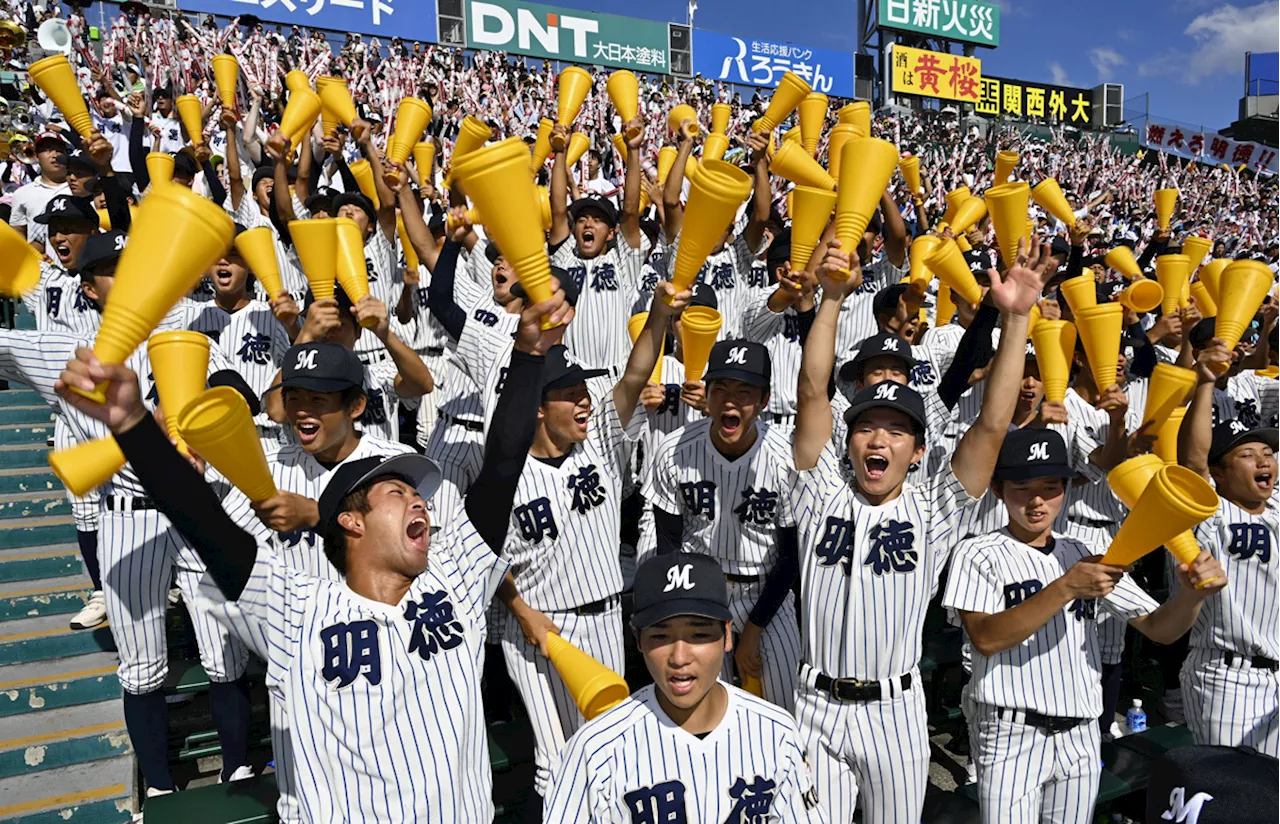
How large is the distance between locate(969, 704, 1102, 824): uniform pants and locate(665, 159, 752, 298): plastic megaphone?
1.97m

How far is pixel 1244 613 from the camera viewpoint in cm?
342

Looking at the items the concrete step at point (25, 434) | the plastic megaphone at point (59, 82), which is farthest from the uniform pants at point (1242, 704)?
the concrete step at point (25, 434)

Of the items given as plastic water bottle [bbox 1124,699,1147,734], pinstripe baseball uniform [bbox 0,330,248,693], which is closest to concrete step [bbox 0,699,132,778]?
pinstripe baseball uniform [bbox 0,330,248,693]

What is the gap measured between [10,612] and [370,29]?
22.3 m

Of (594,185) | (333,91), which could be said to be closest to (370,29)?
(594,185)

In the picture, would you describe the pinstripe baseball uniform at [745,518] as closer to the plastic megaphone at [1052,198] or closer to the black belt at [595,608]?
the black belt at [595,608]

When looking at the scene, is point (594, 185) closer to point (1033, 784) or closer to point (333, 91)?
point (333, 91)

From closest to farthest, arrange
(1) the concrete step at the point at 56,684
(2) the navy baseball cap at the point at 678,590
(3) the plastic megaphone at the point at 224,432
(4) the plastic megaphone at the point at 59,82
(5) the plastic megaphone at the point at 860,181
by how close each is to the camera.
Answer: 1. (3) the plastic megaphone at the point at 224,432
2. (2) the navy baseball cap at the point at 678,590
3. (5) the plastic megaphone at the point at 860,181
4. (1) the concrete step at the point at 56,684
5. (4) the plastic megaphone at the point at 59,82

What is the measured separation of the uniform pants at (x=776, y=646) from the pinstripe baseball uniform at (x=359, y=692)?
1.59 m

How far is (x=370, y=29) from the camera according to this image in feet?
75.7

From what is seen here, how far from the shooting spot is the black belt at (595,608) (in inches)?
132

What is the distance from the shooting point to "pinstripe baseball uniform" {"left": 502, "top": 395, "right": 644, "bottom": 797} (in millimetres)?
3289

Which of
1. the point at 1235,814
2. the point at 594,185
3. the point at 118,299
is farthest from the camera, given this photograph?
the point at 594,185

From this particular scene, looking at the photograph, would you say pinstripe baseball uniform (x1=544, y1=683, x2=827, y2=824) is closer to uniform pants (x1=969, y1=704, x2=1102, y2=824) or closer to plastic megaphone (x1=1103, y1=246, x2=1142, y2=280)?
uniform pants (x1=969, y1=704, x2=1102, y2=824)
